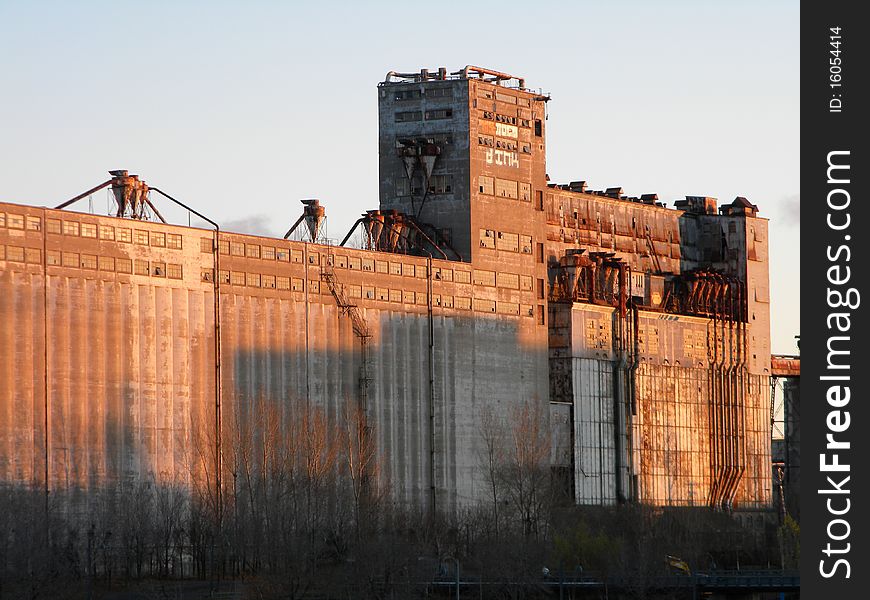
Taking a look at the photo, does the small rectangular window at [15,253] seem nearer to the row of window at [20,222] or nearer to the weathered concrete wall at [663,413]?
the row of window at [20,222]

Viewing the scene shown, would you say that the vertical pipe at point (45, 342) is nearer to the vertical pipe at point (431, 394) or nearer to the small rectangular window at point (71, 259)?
the small rectangular window at point (71, 259)

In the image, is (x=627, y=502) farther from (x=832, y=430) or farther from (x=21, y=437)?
(x=832, y=430)

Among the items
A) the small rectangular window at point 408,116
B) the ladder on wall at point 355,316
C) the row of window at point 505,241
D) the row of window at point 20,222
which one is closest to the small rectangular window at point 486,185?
the row of window at point 505,241

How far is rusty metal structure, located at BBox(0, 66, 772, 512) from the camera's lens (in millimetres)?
86750

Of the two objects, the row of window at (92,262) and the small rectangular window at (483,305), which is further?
the small rectangular window at (483,305)

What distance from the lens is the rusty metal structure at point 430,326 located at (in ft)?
285

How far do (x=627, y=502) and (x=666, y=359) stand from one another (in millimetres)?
11108

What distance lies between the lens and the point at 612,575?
88250mm

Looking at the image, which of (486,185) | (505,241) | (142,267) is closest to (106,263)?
(142,267)

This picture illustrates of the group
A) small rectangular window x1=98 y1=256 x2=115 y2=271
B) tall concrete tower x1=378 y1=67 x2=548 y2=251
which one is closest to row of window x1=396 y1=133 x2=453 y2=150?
tall concrete tower x1=378 y1=67 x2=548 y2=251

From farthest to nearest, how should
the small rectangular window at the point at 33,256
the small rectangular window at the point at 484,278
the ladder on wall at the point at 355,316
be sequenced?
1. the small rectangular window at the point at 484,278
2. the ladder on wall at the point at 355,316
3. the small rectangular window at the point at 33,256

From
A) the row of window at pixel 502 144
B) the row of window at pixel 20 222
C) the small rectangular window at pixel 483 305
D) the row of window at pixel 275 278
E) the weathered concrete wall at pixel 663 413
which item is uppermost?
the row of window at pixel 502 144

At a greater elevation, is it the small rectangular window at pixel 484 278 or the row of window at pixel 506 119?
the row of window at pixel 506 119

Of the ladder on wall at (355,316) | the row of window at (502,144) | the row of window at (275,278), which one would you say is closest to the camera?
the row of window at (275,278)
